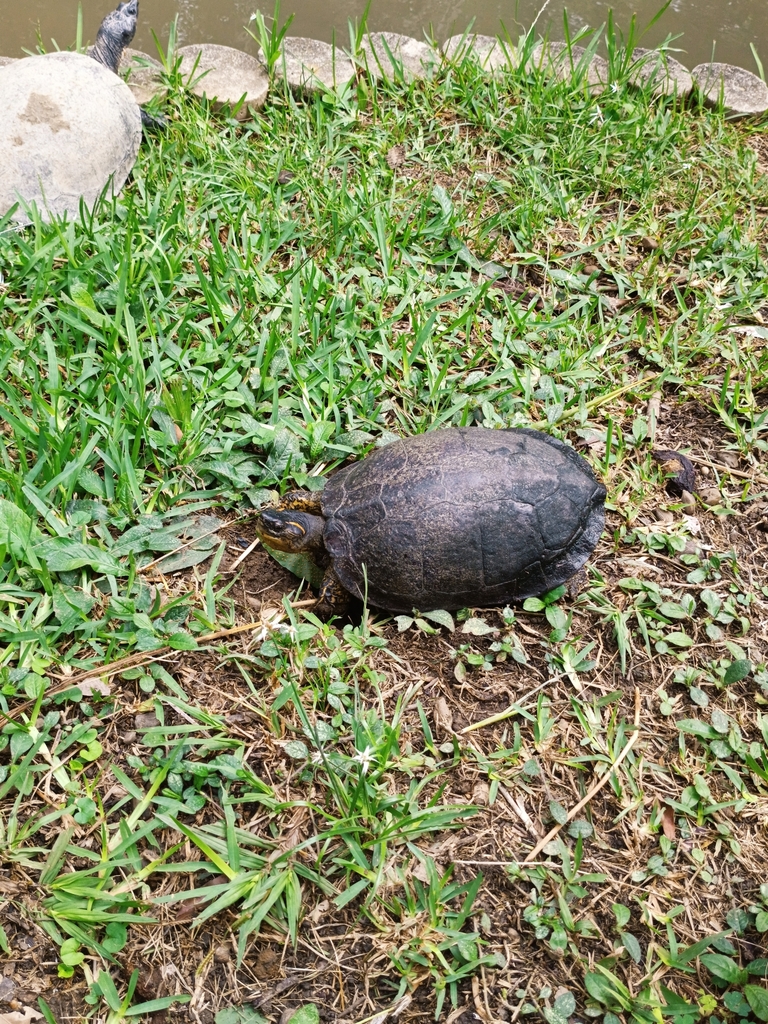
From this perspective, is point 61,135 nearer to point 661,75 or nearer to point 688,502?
point 688,502

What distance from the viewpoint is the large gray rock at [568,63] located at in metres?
3.91

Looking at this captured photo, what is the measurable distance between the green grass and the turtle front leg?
0.07 m

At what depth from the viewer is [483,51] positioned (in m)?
4.15

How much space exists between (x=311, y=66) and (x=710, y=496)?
126 inches

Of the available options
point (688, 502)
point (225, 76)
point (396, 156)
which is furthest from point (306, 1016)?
point (225, 76)

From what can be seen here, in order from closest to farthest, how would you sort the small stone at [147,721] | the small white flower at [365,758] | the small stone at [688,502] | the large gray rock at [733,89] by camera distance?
the small white flower at [365,758] < the small stone at [147,721] < the small stone at [688,502] < the large gray rock at [733,89]

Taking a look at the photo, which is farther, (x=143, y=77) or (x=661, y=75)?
(x=661, y=75)

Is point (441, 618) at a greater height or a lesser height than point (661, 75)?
lesser

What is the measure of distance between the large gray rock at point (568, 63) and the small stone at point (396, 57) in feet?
1.97

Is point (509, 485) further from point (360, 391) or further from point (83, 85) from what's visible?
point (83, 85)

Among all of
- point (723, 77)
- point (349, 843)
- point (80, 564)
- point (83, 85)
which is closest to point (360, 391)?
point (80, 564)

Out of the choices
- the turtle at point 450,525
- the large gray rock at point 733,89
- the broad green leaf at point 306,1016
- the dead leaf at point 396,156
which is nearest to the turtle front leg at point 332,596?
the turtle at point 450,525

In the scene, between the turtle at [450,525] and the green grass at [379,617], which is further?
the turtle at [450,525]

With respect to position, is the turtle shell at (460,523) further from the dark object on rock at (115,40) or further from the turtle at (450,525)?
the dark object on rock at (115,40)
